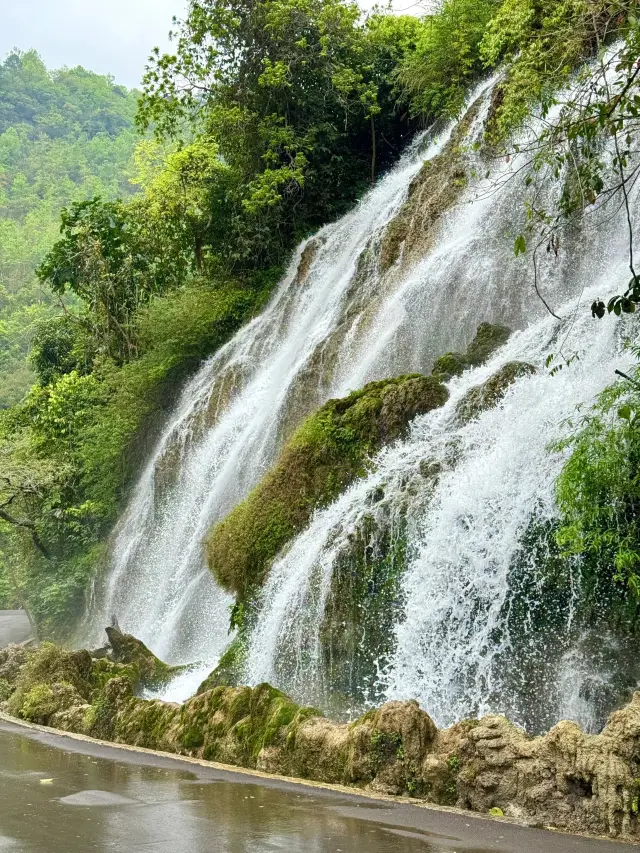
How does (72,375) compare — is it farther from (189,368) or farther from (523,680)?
(523,680)

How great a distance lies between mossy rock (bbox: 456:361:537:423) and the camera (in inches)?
500

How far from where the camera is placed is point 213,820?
21.6ft

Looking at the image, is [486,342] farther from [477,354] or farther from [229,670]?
[229,670]

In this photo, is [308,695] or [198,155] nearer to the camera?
[308,695]

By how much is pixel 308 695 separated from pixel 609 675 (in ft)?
12.2

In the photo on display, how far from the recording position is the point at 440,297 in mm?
17312

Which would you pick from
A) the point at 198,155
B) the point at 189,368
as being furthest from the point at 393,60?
the point at 189,368

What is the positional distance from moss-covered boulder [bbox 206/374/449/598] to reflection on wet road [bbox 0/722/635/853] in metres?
5.87

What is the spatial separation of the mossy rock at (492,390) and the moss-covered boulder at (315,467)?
0.73 m

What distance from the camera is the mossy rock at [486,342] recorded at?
47.4ft

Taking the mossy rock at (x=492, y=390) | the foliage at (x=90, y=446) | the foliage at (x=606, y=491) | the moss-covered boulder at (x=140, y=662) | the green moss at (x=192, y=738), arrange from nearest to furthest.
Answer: the foliage at (x=606, y=491) → the green moss at (x=192, y=738) → the mossy rock at (x=492, y=390) → the moss-covered boulder at (x=140, y=662) → the foliage at (x=90, y=446)

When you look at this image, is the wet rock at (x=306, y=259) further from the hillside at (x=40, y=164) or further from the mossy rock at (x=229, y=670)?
the hillside at (x=40, y=164)

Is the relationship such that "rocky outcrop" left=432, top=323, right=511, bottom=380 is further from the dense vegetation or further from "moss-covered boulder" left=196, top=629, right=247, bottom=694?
the dense vegetation

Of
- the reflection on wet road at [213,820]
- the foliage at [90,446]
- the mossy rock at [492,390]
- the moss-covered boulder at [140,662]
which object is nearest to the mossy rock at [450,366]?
the mossy rock at [492,390]
